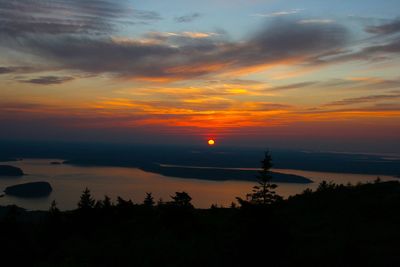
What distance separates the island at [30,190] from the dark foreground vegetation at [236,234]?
294ft

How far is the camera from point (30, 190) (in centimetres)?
11081

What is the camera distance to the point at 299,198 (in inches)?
1086

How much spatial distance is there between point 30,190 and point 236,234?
10636 cm

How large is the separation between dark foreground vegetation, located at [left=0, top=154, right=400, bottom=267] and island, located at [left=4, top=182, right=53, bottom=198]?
89665mm

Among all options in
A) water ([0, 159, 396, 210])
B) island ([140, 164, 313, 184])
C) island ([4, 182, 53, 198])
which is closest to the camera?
water ([0, 159, 396, 210])

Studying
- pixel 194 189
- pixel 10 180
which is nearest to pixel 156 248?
pixel 194 189

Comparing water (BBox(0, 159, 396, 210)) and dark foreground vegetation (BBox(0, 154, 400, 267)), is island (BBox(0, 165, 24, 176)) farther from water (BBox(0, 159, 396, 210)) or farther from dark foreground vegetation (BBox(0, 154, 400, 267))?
dark foreground vegetation (BBox(0, 154, 400, 267))

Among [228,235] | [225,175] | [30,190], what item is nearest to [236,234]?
[228,235]

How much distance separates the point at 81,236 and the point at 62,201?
3149 inches

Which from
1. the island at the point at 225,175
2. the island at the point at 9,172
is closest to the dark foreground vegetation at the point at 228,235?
the island at the point at 225,175

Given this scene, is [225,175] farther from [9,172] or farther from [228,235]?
[228,235]

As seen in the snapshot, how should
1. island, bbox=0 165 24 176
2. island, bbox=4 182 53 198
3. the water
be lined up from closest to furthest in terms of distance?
the water < island, bbox=4 182 53 198 < island, bbox=0 165 24 176

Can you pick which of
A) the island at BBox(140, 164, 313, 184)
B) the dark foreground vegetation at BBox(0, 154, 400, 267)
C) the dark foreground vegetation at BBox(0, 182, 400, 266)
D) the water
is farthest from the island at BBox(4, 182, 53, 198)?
the dark foreground vegetation at BBox(0, 154, 400, 267)

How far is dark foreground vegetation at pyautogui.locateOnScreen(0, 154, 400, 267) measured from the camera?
12641 mm
